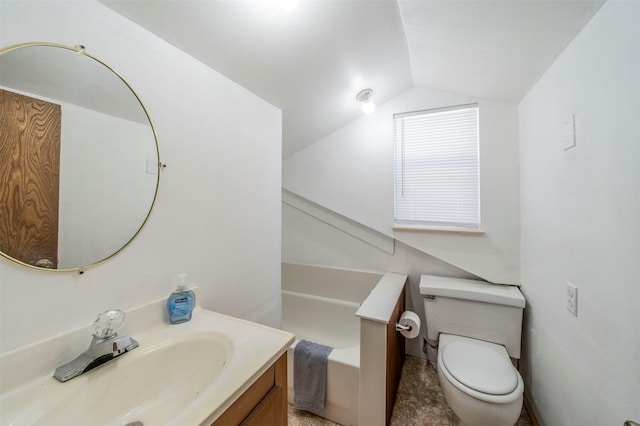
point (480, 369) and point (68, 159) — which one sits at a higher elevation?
point (68, 159)

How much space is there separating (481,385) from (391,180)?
148 centimetres

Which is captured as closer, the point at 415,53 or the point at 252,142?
the point at 252,142

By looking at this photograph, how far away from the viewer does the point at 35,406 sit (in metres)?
0.57

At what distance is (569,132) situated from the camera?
1096 millimetres

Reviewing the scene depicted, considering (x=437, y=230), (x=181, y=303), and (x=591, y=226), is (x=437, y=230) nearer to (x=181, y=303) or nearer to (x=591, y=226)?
(x=591, y=226)

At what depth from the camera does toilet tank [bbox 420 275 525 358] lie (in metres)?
1.60

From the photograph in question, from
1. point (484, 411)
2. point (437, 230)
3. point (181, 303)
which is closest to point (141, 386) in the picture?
point (181, 303)

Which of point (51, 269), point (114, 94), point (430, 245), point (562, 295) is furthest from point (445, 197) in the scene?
point (51, 269)

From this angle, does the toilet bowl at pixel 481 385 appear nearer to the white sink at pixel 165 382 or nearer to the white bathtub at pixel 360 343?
the white bathtub at pixel 360 343

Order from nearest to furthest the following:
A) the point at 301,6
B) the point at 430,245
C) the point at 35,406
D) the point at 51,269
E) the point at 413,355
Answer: the point at 35,406
the point at 51,269
the point at 301,6
the point at 430,245
the point at 413,355

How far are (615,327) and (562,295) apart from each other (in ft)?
1.21

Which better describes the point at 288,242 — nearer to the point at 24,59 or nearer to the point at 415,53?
the point at 415,53

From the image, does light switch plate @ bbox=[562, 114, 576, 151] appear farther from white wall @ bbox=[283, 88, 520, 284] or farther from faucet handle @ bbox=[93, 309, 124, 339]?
faucet handle @ bbox=[93, 309, 124, 339]

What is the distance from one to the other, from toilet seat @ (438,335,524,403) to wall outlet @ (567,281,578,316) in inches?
19.1
